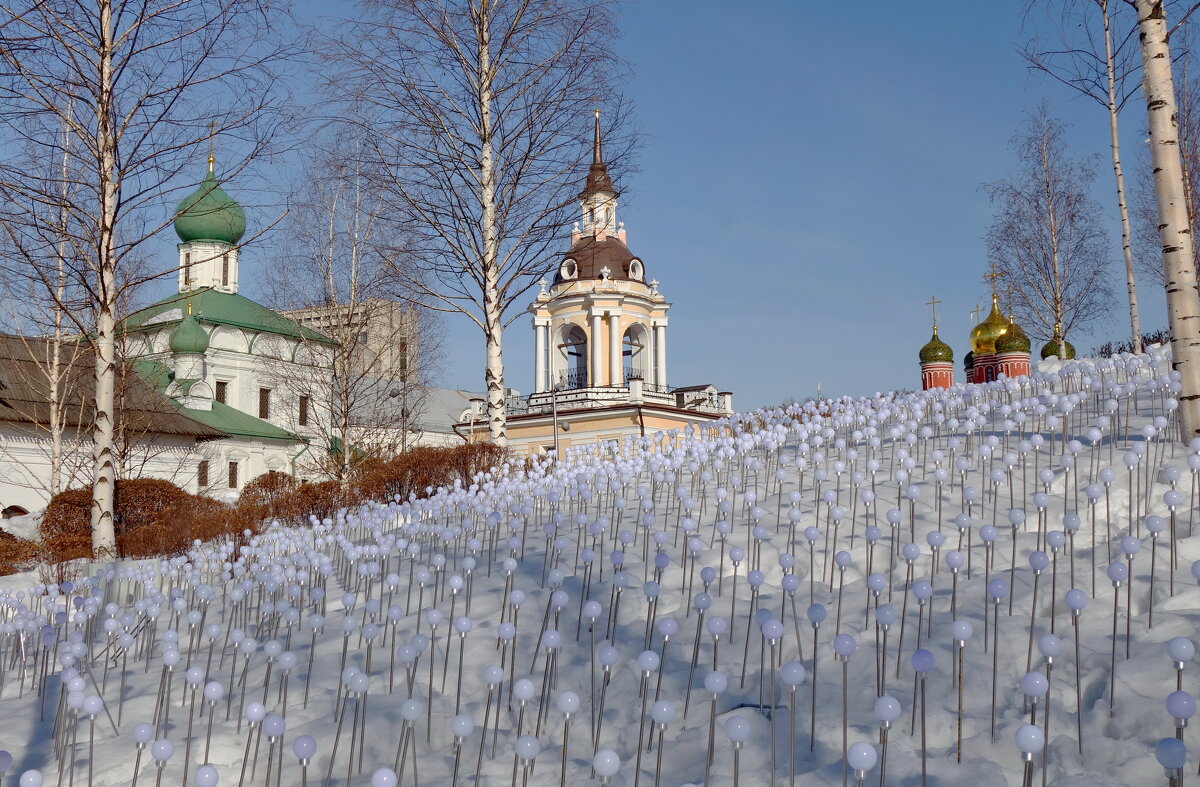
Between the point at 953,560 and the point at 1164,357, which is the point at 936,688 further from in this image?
the point at 1164,357

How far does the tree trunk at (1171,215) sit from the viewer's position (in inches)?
295

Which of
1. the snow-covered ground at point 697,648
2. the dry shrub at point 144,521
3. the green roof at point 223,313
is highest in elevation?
the green roof at point 223,313

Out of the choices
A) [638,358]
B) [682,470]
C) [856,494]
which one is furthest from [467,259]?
[638,358]

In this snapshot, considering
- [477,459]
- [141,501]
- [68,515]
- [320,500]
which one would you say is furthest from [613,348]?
[477,459]

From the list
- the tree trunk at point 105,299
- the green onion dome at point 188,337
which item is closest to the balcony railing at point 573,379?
the green onion dome at point 188,337

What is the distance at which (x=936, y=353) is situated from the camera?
101ft

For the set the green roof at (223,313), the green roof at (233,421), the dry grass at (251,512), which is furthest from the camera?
the green roof at (223,313)

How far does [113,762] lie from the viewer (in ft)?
13.9

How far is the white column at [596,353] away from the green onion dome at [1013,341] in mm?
17678

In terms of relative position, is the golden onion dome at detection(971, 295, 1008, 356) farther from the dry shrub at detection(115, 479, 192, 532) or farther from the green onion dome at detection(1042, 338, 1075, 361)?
the dry shrub at detection(115, 479, 192, 532)

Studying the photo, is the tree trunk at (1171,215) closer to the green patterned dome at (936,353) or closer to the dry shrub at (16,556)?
the dry shrub at (16,556)

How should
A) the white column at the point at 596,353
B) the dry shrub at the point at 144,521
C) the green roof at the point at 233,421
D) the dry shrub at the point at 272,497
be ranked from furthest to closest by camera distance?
the white column at the point at 596,353
the green roof at the point at 233,421
the dry shrub at the point at 272,497
the dry shrub at the point at 144,521

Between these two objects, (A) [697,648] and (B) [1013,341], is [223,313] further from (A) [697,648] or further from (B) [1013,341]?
(A) [697,648]

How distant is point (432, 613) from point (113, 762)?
152 cm
